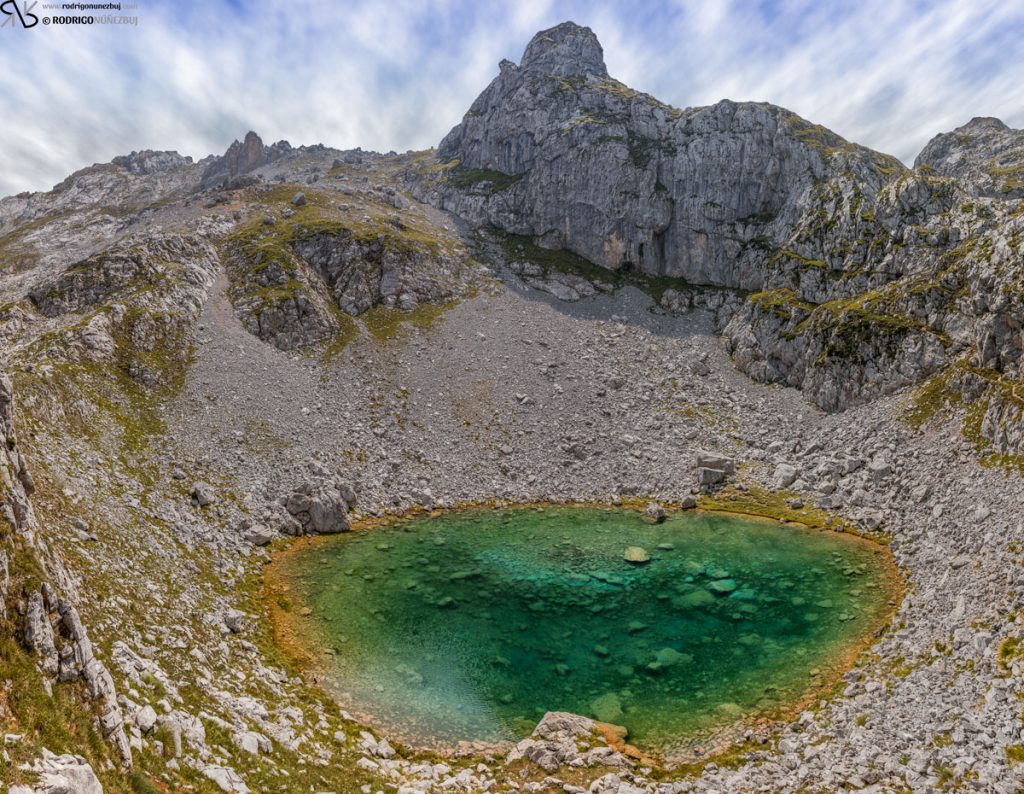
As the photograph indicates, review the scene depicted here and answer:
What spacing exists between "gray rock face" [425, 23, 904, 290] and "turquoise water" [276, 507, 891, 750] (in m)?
72.0

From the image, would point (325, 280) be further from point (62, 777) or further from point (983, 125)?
point (983, 125)

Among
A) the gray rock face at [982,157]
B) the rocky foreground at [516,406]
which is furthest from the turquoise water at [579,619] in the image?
the gray rock face at [982,157]

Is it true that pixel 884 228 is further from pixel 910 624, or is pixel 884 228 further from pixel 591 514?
pixel 910 624

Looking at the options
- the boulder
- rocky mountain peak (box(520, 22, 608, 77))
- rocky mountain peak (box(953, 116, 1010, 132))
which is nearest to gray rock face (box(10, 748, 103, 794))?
the boulder

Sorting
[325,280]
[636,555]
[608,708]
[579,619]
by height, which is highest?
[325,280]

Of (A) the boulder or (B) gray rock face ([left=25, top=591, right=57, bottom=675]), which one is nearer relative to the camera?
(B) gray rock face ([left=25, top=591, right=57, bottom=675])

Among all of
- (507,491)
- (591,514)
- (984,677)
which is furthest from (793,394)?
(984,677)

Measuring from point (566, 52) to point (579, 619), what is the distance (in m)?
168

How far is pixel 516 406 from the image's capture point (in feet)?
237

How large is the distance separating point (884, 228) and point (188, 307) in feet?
335

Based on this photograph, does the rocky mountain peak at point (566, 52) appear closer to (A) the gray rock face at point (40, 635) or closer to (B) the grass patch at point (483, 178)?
(B) the grass patch at point (483, 178)

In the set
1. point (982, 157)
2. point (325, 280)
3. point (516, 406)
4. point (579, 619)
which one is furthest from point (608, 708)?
point (982, 157)

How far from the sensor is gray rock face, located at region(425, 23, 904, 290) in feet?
362

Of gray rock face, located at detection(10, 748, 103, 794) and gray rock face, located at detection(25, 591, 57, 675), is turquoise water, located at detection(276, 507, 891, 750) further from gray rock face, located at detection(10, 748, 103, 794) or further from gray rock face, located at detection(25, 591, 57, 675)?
gray rock face, located at detection(10, 748, 103, 794)
